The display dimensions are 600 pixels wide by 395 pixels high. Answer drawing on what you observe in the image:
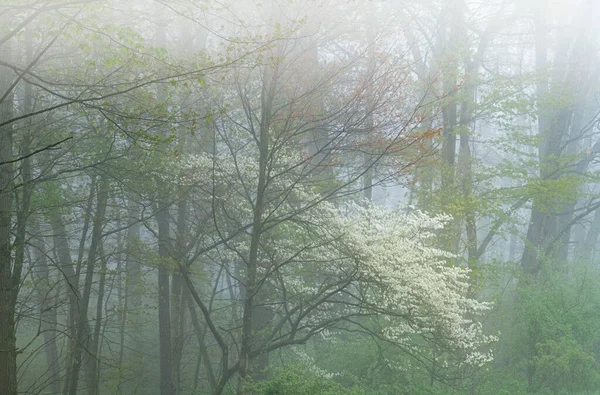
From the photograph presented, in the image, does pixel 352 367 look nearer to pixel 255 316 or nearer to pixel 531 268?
pixel 255 316

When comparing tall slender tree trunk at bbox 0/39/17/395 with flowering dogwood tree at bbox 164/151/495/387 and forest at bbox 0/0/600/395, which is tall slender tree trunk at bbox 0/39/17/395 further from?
flowering dogwood tree at bbox 164/151/495/387

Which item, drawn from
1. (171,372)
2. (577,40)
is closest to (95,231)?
(171,372)

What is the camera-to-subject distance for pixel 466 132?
53.5 ft

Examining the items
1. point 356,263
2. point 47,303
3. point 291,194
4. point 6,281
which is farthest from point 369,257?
point 47,303

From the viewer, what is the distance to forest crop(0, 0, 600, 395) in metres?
8.85

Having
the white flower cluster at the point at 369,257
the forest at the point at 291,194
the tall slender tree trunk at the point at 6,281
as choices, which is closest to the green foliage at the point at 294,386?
the forest at the point at 291,194

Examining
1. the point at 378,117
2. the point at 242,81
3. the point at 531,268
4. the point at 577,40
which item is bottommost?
the point at 531,268

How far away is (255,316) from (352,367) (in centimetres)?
328

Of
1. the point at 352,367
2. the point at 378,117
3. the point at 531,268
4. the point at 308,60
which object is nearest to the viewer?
the point at 378,117

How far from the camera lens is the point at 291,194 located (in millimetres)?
12539

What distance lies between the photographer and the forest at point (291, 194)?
8852mm

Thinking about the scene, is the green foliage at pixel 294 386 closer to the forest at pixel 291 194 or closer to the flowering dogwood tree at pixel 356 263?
the forest at pixel 291 194

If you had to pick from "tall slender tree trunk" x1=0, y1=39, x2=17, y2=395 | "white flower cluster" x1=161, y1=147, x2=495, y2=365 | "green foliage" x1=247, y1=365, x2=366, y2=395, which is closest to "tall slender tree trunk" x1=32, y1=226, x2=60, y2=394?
"tall slender tree trunk" x1=0, y1=39, x2=17, y2=395

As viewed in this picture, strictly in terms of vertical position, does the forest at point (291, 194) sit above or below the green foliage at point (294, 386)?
above
